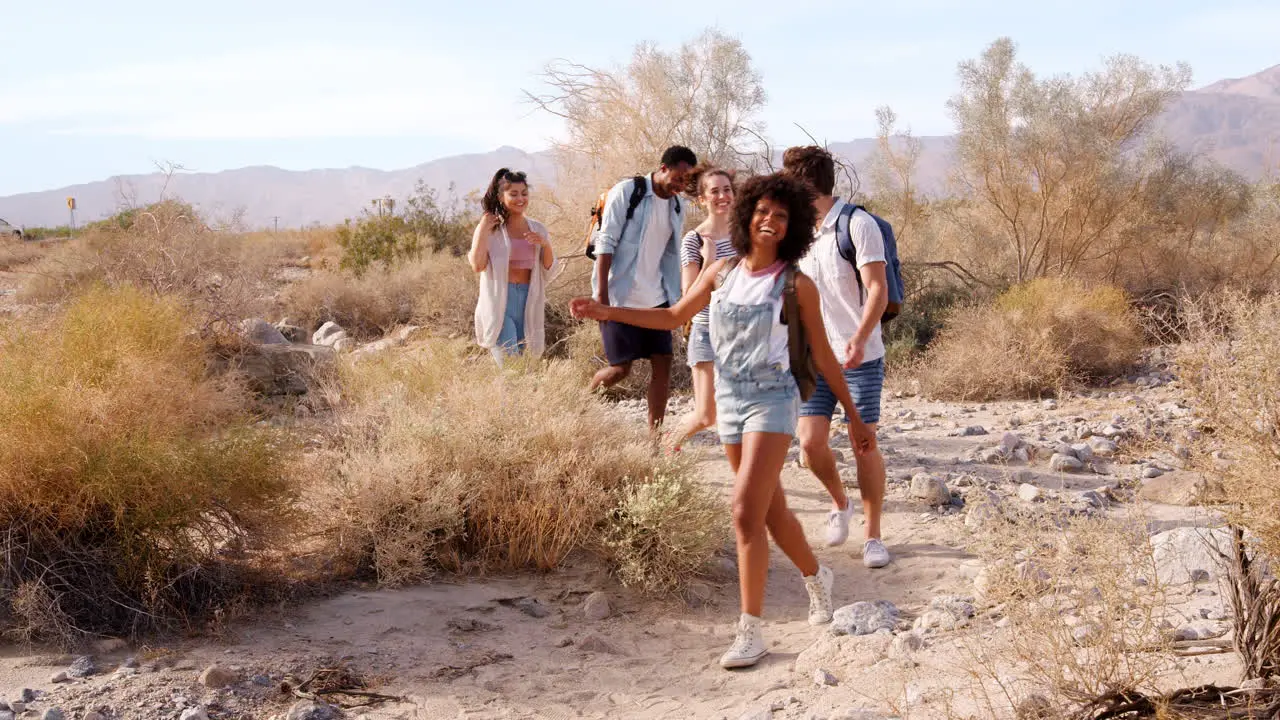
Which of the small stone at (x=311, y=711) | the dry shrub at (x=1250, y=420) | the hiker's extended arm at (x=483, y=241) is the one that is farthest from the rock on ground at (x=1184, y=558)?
the hiker's extended arm at (x=483, y=241)

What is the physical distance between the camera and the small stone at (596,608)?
4617 mm

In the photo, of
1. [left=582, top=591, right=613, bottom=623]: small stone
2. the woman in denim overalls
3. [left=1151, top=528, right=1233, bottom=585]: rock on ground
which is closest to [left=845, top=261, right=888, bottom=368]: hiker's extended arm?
the woman in denim overalls

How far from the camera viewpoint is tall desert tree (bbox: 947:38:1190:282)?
46.5 ft

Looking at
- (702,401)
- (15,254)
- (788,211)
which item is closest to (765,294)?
(788,211)

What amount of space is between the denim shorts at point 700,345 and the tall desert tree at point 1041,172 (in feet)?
30.8

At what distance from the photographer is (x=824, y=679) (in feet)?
12.1

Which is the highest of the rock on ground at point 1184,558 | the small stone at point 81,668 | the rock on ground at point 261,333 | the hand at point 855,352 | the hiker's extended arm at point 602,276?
the hiker's extended arm at point 602,276

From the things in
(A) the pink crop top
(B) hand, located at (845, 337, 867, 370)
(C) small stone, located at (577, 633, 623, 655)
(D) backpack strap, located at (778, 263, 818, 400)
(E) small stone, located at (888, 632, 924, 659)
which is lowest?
(C) small stone, located at (577, 633, 623, 655)

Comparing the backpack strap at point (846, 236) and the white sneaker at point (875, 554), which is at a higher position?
the backpack strap at point (846, 236)

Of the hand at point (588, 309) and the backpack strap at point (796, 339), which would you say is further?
the hand at point (588, 309)

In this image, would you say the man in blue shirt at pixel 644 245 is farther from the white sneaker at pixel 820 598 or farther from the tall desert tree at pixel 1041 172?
the tall desert tree at pixel 1041 172

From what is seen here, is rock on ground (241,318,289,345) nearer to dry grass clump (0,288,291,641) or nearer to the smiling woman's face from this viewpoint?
dry grass clump (0,288,291,641)

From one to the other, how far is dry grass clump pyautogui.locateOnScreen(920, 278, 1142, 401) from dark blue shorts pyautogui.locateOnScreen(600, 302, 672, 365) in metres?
4.55

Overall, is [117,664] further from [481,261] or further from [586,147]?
[586,147]
